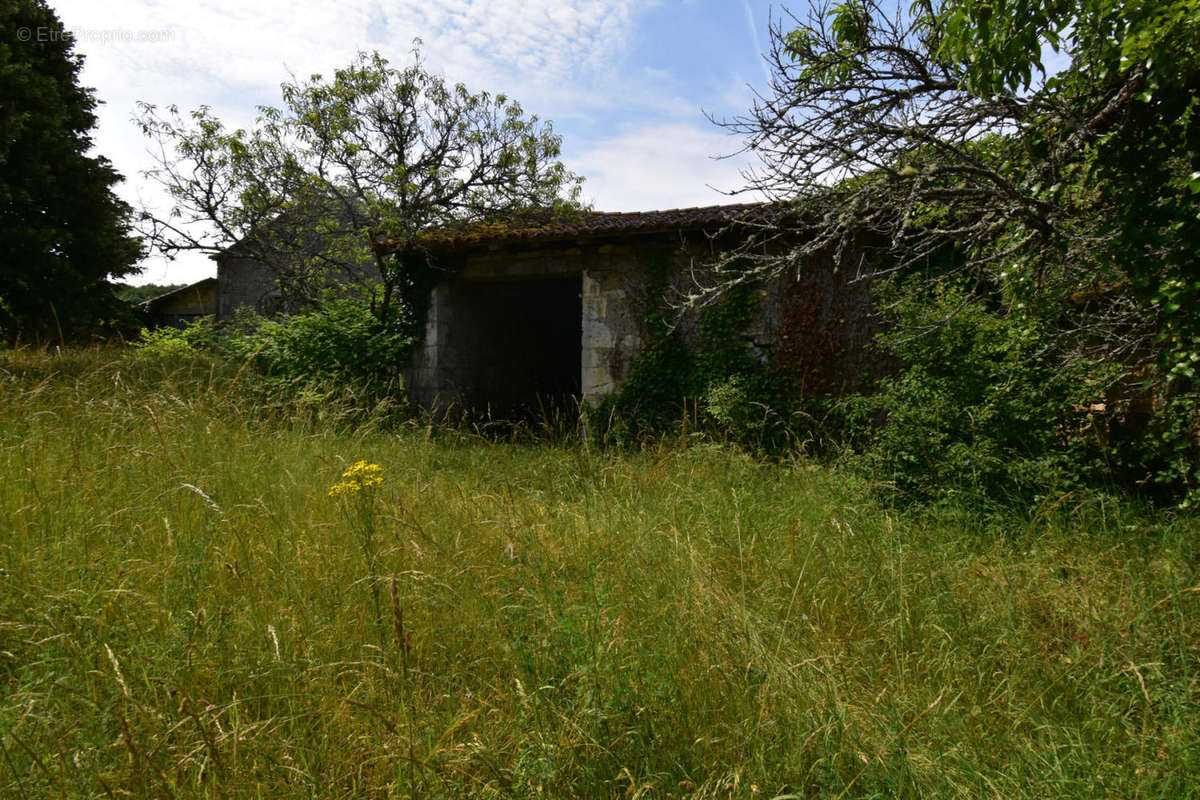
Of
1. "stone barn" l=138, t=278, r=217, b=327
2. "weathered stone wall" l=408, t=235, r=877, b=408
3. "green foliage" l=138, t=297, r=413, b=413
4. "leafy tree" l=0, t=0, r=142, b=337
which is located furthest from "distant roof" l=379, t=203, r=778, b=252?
"stone barn" l=138, t=278, r=217, b=327

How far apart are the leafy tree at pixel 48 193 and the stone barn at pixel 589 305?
7486mm

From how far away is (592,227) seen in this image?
26.3 ft

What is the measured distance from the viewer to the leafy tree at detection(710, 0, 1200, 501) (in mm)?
3152

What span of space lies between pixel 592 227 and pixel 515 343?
3531mm

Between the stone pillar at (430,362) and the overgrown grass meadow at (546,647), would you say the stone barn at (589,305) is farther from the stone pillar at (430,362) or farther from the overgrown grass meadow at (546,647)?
the overgrown grass meadow at (546,647)

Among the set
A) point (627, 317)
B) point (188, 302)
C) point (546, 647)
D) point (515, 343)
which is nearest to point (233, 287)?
point (188, 302)

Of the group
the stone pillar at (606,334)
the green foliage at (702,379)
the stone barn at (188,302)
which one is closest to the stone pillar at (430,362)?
the stone pillar at (606,334)

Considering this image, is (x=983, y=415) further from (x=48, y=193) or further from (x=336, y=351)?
(x=48, y=193)

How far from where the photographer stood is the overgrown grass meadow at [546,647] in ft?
5.88

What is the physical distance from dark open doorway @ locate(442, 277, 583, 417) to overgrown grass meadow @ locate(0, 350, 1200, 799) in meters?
5.85

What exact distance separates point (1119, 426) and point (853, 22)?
362 cm

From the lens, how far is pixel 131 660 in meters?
2.04

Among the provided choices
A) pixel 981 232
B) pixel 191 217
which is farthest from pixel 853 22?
pixel 191 217

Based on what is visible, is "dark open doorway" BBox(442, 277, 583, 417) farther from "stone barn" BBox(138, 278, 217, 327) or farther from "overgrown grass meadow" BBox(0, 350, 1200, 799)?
"stone barn" BBox(138, 278, 217, 327)
